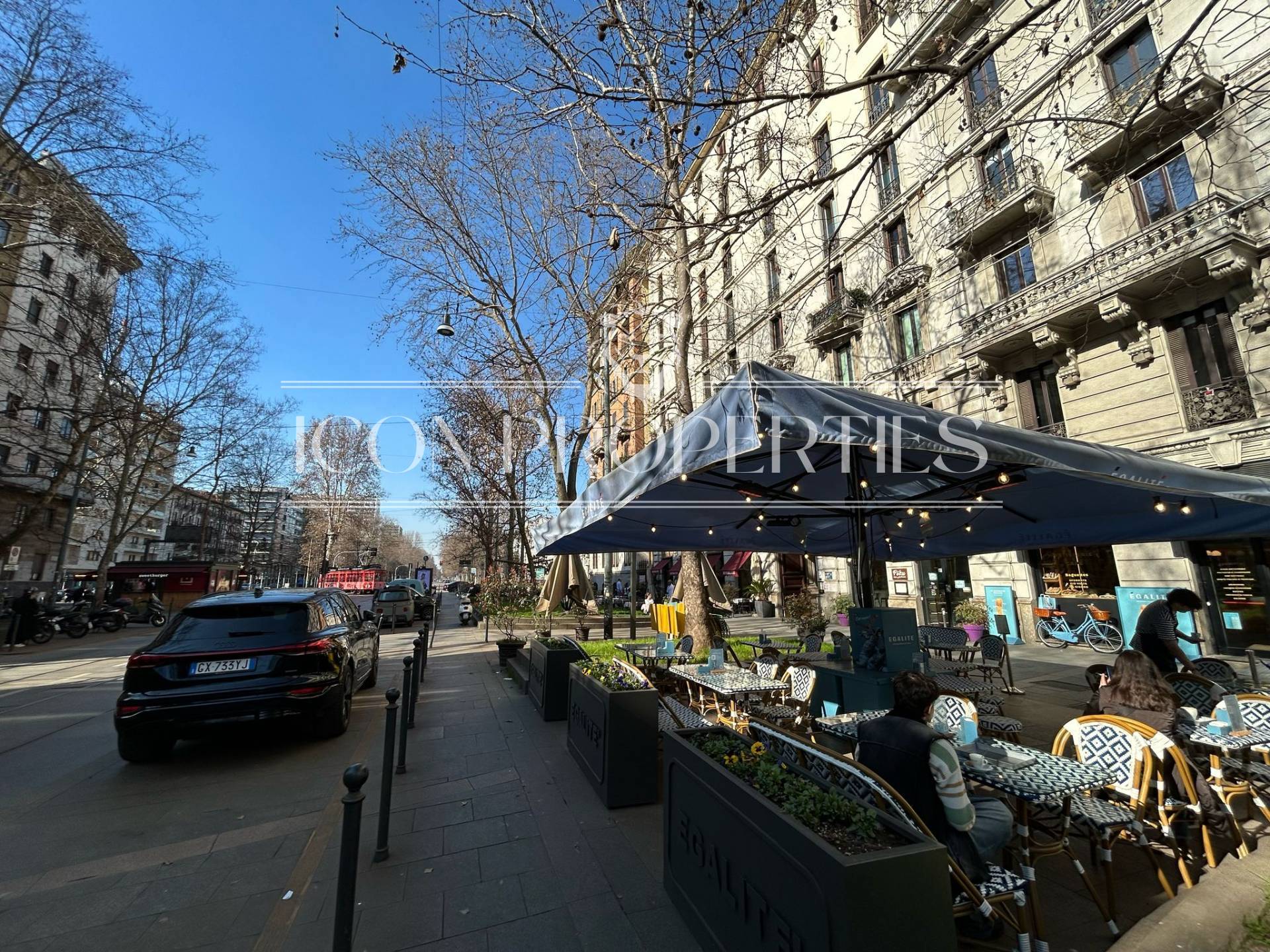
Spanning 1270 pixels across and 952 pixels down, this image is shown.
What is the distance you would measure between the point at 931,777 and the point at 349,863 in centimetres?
267

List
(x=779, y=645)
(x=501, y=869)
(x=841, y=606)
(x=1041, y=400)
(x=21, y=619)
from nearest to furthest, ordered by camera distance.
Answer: (x=501, y=869) < (x=779, y=645) < (x=1041, y=400) < (x=21, y=619) < (x=841, y=606)

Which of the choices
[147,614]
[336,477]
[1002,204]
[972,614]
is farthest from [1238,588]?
[336,477]

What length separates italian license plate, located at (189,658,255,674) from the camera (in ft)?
16.4

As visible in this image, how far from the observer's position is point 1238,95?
9617 mm

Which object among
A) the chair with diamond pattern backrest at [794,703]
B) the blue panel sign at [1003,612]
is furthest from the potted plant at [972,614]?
the chair with diamond pattern backrest at [794,703]

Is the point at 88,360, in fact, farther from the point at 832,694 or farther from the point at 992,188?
the point at 992,188

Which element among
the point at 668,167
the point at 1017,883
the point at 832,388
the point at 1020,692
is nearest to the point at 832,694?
the point at 1017,883

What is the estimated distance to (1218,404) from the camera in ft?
34.0

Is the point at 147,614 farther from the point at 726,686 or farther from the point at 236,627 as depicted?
the point at 726,686

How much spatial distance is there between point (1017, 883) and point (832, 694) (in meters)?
3.22

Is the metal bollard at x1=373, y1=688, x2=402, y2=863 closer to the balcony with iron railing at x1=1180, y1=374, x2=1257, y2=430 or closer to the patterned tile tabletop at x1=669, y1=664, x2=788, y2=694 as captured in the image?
the patterned tile tabletop at x1=669, y1=664, x2=788, y2=694

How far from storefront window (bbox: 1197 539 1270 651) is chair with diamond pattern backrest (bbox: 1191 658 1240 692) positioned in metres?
7.84

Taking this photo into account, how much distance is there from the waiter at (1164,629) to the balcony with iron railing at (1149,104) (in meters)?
8.31

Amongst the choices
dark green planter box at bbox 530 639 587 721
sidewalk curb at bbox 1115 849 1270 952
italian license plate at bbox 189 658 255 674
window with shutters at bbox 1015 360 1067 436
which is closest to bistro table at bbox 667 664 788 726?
dark green planter box at bbox 530 639 587 721
